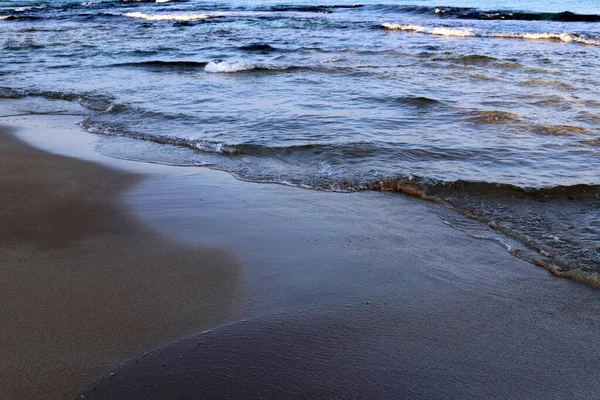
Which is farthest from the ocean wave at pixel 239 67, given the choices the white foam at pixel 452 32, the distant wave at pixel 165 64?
the white foam at pixel 452 32

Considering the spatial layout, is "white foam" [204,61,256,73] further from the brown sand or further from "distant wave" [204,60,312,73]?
the brown sand

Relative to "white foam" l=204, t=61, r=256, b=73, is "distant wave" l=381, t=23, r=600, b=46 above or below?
above

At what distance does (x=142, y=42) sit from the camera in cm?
1800

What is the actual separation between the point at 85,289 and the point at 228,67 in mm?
9344

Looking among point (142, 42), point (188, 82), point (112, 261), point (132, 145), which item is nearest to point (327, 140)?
point (132, 145)

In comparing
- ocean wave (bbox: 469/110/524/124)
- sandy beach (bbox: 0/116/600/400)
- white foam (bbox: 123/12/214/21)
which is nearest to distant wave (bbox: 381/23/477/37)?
white foam (bbox: 123/12/214/21)

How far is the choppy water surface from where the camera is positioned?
5.05m

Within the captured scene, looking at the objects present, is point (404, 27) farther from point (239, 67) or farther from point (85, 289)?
point (85, 289)

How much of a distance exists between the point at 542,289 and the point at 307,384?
1.64m

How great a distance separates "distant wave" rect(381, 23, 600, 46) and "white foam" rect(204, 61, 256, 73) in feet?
30.5

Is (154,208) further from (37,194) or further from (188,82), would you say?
(188,82)

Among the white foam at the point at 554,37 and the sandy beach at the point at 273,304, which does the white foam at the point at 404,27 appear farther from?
the sandy beach at the point at 273,304

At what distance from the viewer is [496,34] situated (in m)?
18.7

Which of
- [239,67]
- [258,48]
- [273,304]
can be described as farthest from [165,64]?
[273,304]
